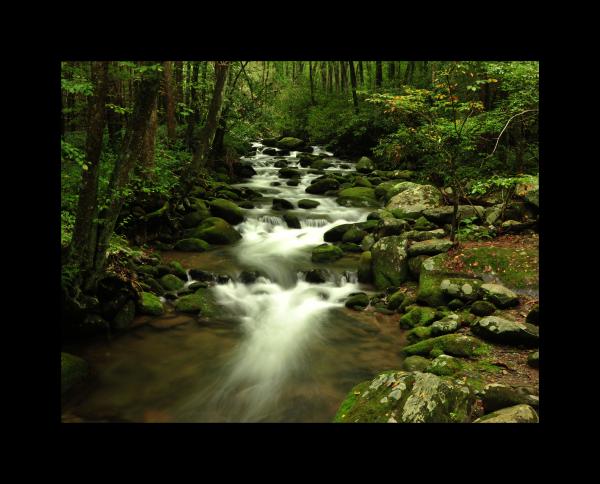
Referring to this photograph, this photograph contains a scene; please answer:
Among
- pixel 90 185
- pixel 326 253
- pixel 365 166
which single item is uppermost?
pixel 365 166

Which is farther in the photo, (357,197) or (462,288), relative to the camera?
(357,197)

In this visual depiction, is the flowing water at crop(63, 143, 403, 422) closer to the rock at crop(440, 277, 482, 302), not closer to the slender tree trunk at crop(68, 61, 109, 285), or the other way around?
the rock at crop(440, 277, 482, 302)

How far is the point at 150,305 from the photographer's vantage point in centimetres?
775

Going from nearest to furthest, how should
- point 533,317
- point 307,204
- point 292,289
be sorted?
1. point 533,317
2. point 292,289
3. point 307,204

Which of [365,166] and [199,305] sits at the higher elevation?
[365,166]

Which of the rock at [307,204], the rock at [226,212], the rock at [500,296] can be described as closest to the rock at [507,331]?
the rock at [500,296]

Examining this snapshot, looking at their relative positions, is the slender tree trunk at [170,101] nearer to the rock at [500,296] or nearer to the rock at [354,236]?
the rock at [354,236]

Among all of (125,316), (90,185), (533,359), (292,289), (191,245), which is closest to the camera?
(533,359)

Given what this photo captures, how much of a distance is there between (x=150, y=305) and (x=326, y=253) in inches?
197

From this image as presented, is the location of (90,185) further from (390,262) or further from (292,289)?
(390,262)

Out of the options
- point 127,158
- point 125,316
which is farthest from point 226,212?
point 127,158

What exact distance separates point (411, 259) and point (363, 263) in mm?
1246
